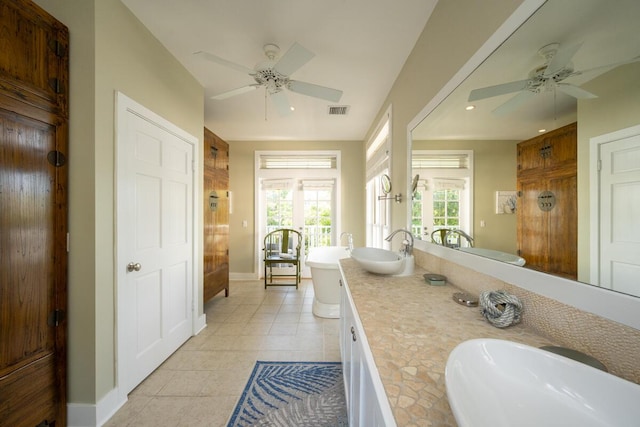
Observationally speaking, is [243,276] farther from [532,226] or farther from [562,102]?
[562,102]

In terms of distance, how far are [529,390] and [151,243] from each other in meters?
2.28

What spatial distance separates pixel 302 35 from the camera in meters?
1.91

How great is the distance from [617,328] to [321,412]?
5.07 feet

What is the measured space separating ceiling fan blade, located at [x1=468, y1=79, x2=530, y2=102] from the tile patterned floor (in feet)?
7.08

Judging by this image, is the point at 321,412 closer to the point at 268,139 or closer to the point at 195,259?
the point at 195,259

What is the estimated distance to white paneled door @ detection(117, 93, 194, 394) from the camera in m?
1.64

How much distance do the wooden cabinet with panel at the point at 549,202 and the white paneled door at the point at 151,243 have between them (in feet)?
7.33

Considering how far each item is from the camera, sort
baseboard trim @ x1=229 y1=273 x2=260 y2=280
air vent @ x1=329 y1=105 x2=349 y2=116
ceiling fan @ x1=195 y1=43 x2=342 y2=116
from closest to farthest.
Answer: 1. ceiling fan @ x1=195 y1=43 x2=342 y2=116
2. air vent @ x1=329 y1=105 x2=349 y2=116
3. baseboard trim @ x1=229 y1=273 x2=260 y2=280

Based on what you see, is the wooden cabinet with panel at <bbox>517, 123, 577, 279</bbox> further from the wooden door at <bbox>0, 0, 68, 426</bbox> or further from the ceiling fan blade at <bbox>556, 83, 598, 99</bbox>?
the wooden door at <bbox>0, 0, 68, 426</bbox>

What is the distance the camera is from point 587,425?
18.0 inches

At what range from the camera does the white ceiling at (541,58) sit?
0.62 m

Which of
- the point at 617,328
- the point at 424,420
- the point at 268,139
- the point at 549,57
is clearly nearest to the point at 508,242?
the point at 617,328

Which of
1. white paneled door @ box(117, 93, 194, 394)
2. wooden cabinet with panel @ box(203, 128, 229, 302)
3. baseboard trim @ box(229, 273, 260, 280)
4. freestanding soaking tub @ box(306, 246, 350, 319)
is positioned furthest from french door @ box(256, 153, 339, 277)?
white paneled door @ box(117, 93, 194, 394)

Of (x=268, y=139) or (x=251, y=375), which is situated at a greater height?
(x=268, y=139)
